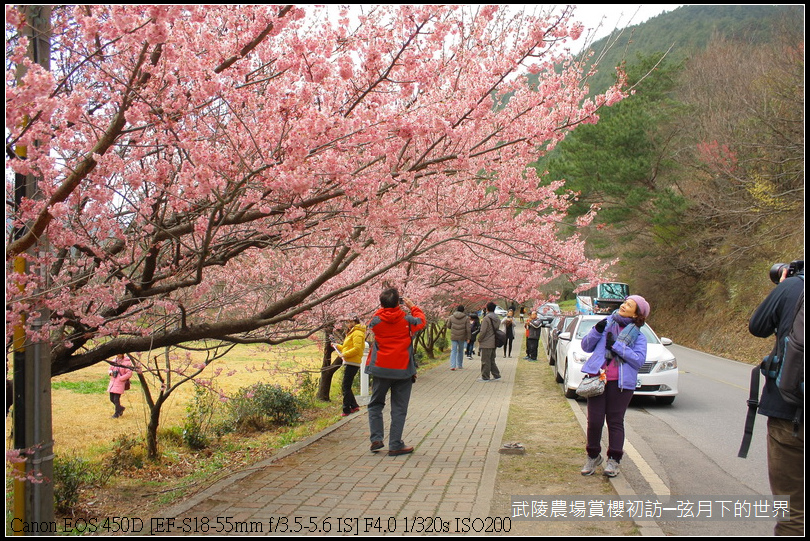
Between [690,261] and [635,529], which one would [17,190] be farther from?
[690,261]

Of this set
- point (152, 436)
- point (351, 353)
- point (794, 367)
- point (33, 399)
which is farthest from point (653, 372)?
point (33, 399)

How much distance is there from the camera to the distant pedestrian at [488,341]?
14.9 m

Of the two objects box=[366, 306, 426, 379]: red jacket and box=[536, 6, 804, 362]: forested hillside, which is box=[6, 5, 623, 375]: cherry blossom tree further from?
box=[536, 6, 804, 362]: forested hillside

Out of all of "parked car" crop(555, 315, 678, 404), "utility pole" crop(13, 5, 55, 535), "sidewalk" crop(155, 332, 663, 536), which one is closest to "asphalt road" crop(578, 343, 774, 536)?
A: "parked car" crop(555, 315, 678, 404)

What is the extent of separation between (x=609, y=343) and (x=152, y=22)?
180 inches

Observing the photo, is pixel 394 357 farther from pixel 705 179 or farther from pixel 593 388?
pixel 705 179

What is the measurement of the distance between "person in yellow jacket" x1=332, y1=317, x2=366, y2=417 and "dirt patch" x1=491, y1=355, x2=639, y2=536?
8.76ft

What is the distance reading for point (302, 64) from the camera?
180 inches

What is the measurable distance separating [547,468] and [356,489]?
1992 mm

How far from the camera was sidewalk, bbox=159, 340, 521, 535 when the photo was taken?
4.43 metres

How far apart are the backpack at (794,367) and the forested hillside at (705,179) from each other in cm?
1862

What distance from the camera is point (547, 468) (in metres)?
6.00

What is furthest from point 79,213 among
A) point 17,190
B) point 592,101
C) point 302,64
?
point 592,101

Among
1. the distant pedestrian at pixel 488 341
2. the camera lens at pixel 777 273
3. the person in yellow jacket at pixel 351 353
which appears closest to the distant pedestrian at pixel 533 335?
the distant pedestrian at pixel 488 341
